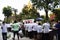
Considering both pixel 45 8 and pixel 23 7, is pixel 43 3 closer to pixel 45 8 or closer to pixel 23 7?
pixel 45 8

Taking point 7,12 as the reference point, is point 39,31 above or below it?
above

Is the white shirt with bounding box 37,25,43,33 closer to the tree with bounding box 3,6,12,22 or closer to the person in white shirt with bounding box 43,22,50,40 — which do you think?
the person in white shirt with bounding box 43,22,50,40

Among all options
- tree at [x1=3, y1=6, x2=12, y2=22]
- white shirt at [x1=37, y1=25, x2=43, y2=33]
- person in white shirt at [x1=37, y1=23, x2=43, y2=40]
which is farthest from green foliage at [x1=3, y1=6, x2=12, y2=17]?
white shirt at [x1=37, y1=25, x2=43, y2=33]

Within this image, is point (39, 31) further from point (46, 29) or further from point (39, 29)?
point (46, 29)

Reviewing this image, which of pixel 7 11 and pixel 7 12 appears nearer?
pixel 7 12

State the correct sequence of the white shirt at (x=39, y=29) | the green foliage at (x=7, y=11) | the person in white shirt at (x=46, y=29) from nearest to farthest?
1. the person in white shirt at (x=46, y=29)
2. the white shirt at (x=39, y=29)
3. the green foliage at (x=7, y=11)

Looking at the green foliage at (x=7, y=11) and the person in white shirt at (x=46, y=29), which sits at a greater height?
the person in white shirt at (x=46, y=29)

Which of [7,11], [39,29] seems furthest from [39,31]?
[7,11]

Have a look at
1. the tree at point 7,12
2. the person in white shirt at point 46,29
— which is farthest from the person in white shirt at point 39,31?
the tree at point 7,12

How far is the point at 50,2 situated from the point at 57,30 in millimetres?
21399

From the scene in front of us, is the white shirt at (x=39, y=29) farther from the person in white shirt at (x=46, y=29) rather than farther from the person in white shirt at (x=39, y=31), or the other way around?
the person in white shirt at (x=46, y=29)

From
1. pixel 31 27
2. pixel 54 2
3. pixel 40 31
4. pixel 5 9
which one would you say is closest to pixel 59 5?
pixel 54 2

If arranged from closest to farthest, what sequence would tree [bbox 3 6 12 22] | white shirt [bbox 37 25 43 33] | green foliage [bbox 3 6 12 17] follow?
white shirt [bbox 37 25 43 33]
tree [bbox 3 6 12 22]
green foliage [bbox 3 6 12 17]

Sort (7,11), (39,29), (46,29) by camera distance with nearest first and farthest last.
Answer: (46,29) < (39,29) < (7,11)
